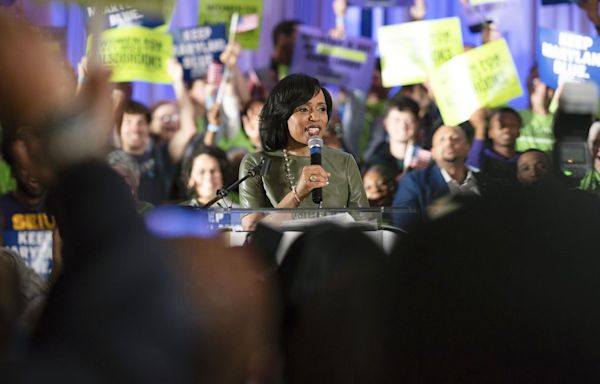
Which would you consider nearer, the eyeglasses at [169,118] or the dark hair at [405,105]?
the dark hair at [405,105]

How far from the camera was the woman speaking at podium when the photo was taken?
2734 mm

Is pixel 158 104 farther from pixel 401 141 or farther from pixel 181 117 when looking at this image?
pixel 401 141

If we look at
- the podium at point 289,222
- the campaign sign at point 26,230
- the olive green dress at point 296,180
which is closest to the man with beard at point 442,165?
the olive green dress at point 296,180

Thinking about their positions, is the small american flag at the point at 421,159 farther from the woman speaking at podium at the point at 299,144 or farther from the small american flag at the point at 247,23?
the woman speaking at podium at the point at 299,144

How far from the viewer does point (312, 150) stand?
2.51m

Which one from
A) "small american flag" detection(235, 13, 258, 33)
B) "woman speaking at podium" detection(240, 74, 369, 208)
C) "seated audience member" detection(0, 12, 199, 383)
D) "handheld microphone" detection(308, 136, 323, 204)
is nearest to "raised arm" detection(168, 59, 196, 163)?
"small american flag" detection(235, 13, 258, 33)

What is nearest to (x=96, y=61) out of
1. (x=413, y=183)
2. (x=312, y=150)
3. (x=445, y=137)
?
(x=312, y=150)

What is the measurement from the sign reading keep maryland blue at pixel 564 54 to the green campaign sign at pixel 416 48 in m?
0.51

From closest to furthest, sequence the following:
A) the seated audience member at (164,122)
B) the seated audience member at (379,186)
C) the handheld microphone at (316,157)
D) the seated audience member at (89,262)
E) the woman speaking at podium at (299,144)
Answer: the seated audience member at (89,262)
the handheld microphone at (316,157)
the woman speaking at podium at (299,144)
the seated audience member at (379,186)
the seated audience member at (164,122)

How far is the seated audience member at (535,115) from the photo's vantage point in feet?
16.7

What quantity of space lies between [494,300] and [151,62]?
4.83 m

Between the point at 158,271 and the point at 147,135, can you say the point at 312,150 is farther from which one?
the point at 147,135

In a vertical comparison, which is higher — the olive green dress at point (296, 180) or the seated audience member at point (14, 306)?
the seated audience member at point (14, 306)

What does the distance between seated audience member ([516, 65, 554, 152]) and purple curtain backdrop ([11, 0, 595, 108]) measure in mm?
275
